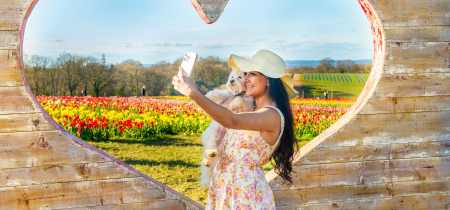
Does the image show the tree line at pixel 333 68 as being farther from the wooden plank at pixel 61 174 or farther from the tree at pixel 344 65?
the wooden plank at pixel 61 174

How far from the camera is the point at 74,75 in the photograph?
11836 millimetres

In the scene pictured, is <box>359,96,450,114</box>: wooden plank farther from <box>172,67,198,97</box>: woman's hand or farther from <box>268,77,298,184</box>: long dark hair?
<box>172,67,198,97</box>: woman's hand

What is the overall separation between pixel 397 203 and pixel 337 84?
13124 millimetres

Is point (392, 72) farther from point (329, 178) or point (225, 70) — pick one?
point (225, 70)

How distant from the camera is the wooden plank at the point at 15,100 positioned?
84.4 inches

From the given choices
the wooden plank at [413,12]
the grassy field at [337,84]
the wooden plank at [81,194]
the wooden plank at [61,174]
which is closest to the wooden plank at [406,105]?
the wooden plank at [413,12]

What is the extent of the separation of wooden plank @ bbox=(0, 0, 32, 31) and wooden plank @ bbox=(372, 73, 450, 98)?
94.0 inches

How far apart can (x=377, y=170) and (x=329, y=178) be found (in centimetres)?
38

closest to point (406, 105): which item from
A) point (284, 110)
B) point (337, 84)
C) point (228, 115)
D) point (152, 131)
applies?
point (284, 110)

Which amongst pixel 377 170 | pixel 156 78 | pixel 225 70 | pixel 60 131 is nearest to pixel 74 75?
pixel 156 78

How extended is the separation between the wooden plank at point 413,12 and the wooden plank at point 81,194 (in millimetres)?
1967

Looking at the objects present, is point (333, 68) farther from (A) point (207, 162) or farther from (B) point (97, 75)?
(A) point (207, 162)

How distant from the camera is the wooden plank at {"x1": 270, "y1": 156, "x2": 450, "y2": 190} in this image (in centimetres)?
253

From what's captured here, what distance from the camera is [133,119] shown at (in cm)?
693
